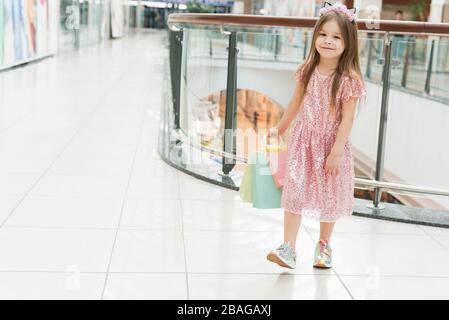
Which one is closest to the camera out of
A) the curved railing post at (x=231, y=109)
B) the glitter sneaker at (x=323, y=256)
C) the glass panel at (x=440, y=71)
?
the glitter sneaker at (x=323, y=256)

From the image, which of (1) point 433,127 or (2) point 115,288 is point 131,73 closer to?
(1) point 433,127

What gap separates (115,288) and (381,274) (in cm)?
98

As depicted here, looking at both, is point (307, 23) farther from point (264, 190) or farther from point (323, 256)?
point (323, 256)

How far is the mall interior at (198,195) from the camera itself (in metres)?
2.27

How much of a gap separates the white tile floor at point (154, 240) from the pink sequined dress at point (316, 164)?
252 mm

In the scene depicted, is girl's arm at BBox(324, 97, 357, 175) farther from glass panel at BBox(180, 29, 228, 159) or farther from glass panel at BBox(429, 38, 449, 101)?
glass panel at BBox(429, 38, 449, 101)

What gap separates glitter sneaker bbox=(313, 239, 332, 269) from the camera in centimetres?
243

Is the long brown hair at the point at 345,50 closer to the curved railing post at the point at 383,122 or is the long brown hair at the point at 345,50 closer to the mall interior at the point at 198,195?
the mall interior at the point at 198,195

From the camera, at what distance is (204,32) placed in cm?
520

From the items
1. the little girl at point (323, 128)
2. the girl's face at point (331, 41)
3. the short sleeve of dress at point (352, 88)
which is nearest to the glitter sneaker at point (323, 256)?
the little girl at point (323, 128)

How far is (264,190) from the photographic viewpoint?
2461mm

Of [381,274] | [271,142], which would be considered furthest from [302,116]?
[381,274]

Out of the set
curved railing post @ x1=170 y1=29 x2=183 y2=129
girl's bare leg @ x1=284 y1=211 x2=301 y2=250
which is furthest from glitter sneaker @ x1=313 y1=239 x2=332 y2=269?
curved railing post @ x1=170 y1=29 x2=183 y2=129

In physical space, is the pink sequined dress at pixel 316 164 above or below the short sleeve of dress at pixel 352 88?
below
